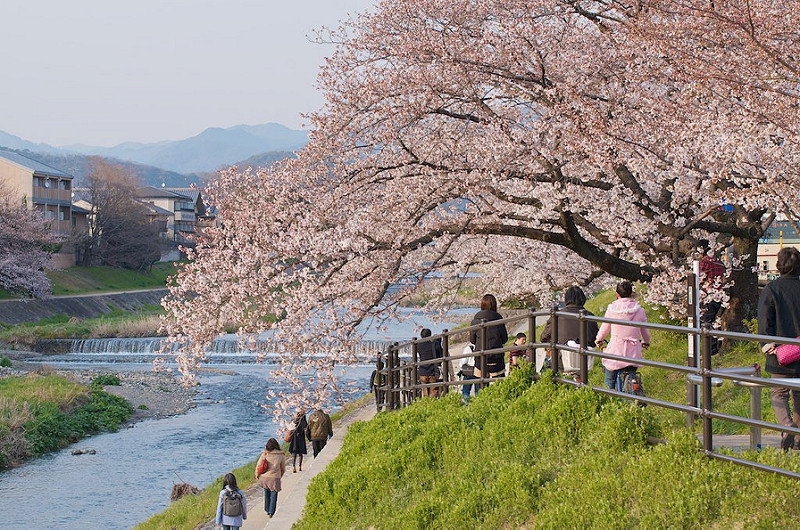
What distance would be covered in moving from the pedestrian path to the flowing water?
2.38 meters

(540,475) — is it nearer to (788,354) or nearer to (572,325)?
(788,354)

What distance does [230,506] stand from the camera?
39.3 feet

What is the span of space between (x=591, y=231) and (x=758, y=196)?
3.45 meters

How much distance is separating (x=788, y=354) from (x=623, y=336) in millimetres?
2079

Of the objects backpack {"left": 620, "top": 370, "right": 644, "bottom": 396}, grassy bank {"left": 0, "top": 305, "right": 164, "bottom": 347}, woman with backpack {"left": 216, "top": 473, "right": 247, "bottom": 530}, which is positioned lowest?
grassy bank {"left": 0, "top": 305, "right": 164, "bottom": 347}

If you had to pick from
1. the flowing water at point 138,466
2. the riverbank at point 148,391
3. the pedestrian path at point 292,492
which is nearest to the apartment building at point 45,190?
the riverbank at point 148,391

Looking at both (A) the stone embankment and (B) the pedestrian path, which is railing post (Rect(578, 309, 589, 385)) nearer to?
(B) the pedestrian path

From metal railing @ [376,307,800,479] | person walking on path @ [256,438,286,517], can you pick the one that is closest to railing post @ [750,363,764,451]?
metal railing @ [376,307,800,479]

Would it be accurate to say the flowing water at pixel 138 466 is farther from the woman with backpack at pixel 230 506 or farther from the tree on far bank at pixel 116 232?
the tree on far bank at pixel 116 232

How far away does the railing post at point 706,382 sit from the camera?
5727mm

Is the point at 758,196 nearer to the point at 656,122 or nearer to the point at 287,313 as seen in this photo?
the point at 656,122

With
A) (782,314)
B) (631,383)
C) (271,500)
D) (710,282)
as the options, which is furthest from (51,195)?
(782,314)

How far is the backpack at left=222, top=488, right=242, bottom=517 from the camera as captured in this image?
12.0 m

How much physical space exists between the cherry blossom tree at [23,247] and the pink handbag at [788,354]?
5652 cm
